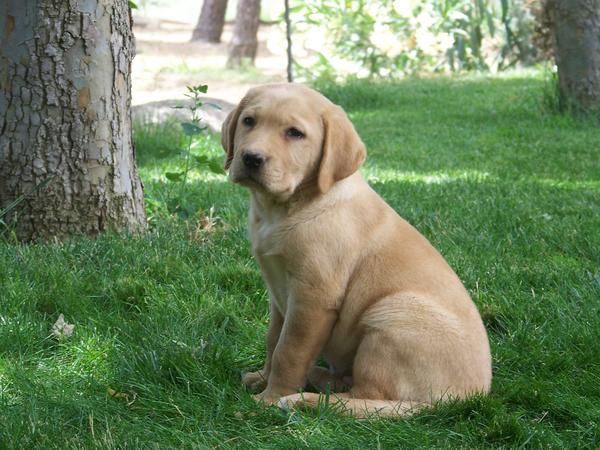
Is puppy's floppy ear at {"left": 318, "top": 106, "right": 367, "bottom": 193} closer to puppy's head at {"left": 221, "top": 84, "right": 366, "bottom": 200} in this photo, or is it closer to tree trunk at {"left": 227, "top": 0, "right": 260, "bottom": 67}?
puppy's head at {"left": 221, "top": 84, "right": 366, "bottom": 200}

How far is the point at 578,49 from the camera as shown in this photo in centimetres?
1015

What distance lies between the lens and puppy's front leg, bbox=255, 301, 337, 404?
332 centimetres

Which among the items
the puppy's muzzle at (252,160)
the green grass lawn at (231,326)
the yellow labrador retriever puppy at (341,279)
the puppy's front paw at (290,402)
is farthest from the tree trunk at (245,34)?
the puppy's front paw at (290,402)

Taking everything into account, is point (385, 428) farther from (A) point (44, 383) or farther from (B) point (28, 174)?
(B) point (28, 174)

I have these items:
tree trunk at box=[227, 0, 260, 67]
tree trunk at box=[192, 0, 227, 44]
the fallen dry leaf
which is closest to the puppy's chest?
the fallen dry leaf

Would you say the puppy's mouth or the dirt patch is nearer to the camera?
the puppy's mouth

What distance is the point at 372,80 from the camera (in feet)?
52.2

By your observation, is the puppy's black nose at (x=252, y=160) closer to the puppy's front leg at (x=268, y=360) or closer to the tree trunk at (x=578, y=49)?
the puppy's front leg at (x=268, y=360)

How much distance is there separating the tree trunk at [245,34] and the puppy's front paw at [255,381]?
16.6 metres

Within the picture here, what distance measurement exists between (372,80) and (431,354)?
43.0 ft

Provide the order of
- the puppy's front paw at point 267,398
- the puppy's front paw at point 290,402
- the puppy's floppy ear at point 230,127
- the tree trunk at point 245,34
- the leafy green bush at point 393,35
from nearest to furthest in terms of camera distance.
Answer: the puppy's front paw at point 290,402, the puppy's front paw at point 267,398, the puppy's floppy ear at point 230,127, the leafy green bush at point 393,35, the tree trunk at point 245,34

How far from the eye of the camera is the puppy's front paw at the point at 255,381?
356 centimetres

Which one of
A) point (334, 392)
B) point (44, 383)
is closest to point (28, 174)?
point (44, 383)

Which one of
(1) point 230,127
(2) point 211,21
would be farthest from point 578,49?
(2) point 211,21
